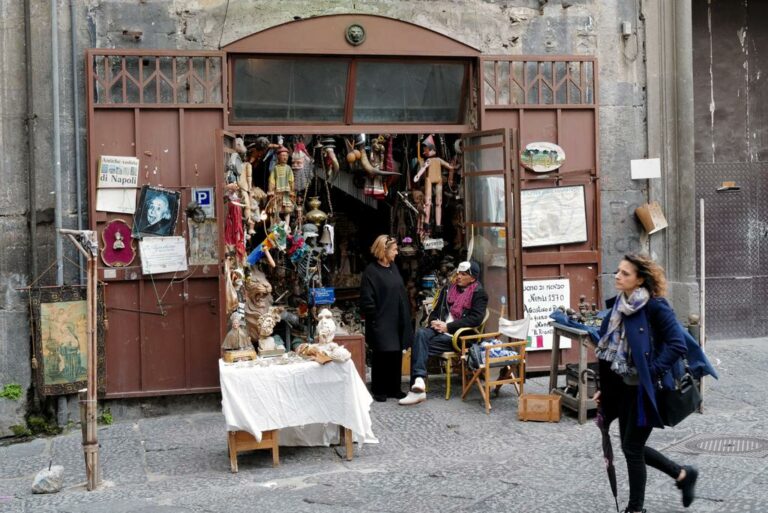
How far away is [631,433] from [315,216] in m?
5.75

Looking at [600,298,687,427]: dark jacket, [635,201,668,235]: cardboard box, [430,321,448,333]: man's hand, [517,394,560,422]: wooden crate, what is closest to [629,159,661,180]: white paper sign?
[635,201,668,235]: cardboard box

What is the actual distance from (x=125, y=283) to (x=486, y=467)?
3.94m

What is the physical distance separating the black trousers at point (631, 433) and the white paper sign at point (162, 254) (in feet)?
15.4

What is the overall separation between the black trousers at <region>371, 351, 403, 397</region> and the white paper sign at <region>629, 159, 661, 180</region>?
3.30m

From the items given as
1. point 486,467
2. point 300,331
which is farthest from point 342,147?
point 486,467

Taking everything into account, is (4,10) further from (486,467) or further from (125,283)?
(486,467)

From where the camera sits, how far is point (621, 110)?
10.8 meters

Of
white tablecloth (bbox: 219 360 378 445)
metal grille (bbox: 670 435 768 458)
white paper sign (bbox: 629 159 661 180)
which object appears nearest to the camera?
white tablecloth (bbox: 219 360 378 445)

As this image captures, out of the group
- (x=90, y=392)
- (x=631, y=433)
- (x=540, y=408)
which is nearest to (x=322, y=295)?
(x=540, y=408)

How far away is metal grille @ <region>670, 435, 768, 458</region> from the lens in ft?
25.6

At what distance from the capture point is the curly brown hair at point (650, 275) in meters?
6.04

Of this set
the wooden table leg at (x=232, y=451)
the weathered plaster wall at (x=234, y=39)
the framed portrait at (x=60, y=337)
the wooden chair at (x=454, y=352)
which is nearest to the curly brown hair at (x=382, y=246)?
the wooden chair at (x=454, y=352)

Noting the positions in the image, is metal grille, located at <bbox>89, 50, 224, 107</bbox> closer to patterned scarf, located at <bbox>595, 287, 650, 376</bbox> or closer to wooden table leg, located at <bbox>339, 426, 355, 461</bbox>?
wooden table leg, located at <bbox>339, 426, 355, 461</bbox>

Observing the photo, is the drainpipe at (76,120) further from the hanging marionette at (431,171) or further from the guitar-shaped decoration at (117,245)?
the hanging marionette at (431,171)
